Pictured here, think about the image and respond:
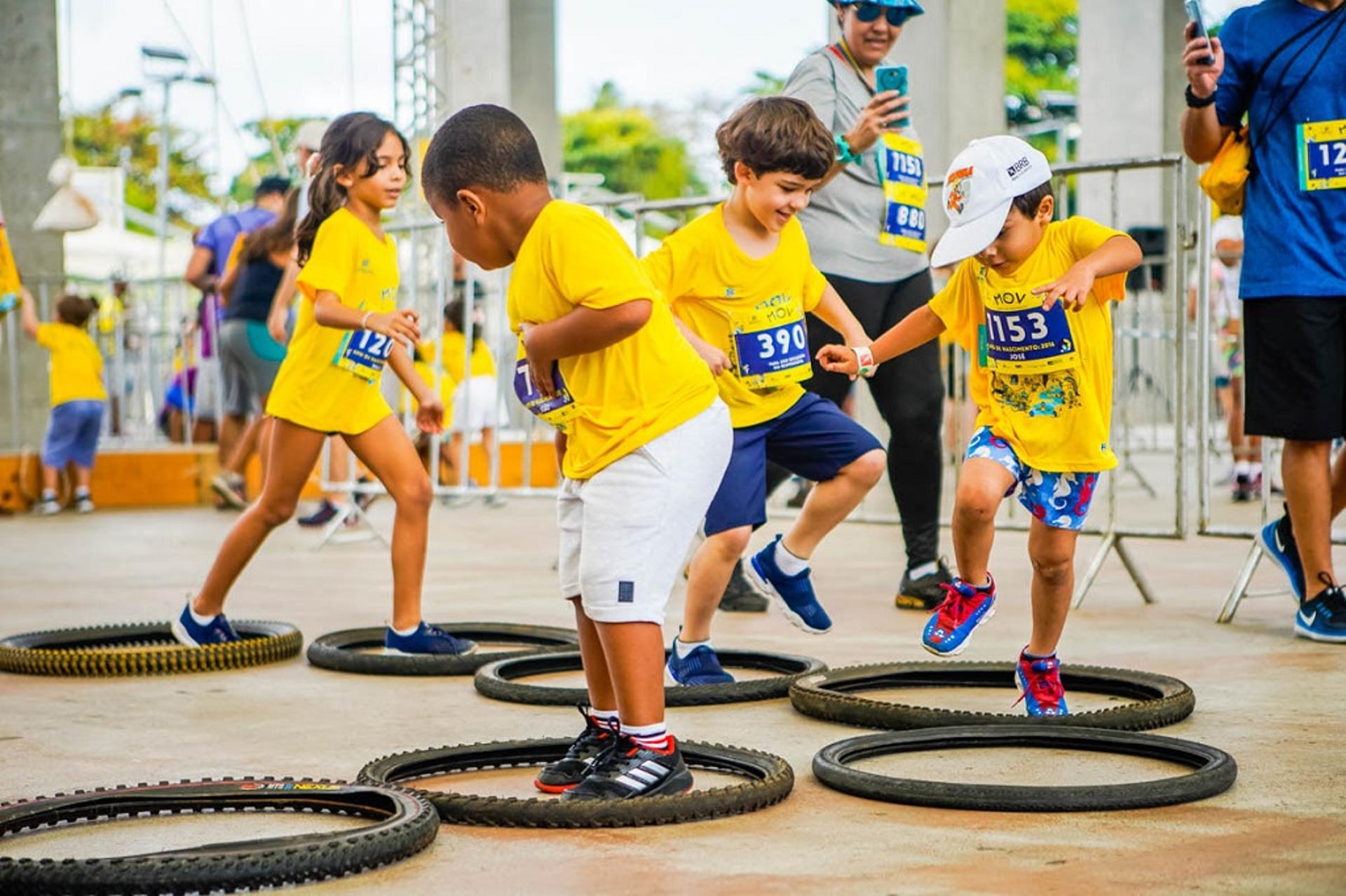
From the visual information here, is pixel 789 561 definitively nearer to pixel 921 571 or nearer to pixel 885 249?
pixel 921 571

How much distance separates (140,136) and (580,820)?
52.9 meters

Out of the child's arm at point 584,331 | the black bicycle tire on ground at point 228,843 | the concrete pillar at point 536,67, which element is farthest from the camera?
the concrete pillar at point 536,67

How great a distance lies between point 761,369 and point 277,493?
1513 mm

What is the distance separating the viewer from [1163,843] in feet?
9.40

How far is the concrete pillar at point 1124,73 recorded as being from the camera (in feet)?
78.1

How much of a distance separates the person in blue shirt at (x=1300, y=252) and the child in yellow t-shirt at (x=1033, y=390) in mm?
1439

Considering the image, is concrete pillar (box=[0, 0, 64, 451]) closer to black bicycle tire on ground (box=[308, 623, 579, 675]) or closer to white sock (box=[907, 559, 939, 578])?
black bicycle tire on ground (box=[308, 623, 579, 675])

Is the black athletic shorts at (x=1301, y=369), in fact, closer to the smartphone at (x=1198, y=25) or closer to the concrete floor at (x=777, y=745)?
the concrete floor at (x=777, y=745)

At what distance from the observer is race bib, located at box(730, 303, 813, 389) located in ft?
15.9

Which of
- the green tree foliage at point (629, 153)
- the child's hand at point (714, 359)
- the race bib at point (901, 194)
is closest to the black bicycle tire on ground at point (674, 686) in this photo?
the child's hand at point (714, 359)

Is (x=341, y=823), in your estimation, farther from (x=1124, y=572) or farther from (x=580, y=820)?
(x=1124, y=572)

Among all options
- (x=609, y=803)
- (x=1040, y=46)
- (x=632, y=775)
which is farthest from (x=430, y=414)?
(x=1040, y=46)

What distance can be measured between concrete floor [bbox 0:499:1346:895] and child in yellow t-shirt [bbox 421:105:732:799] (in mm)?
300

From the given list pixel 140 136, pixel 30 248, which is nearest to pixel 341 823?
pixel 30 248
